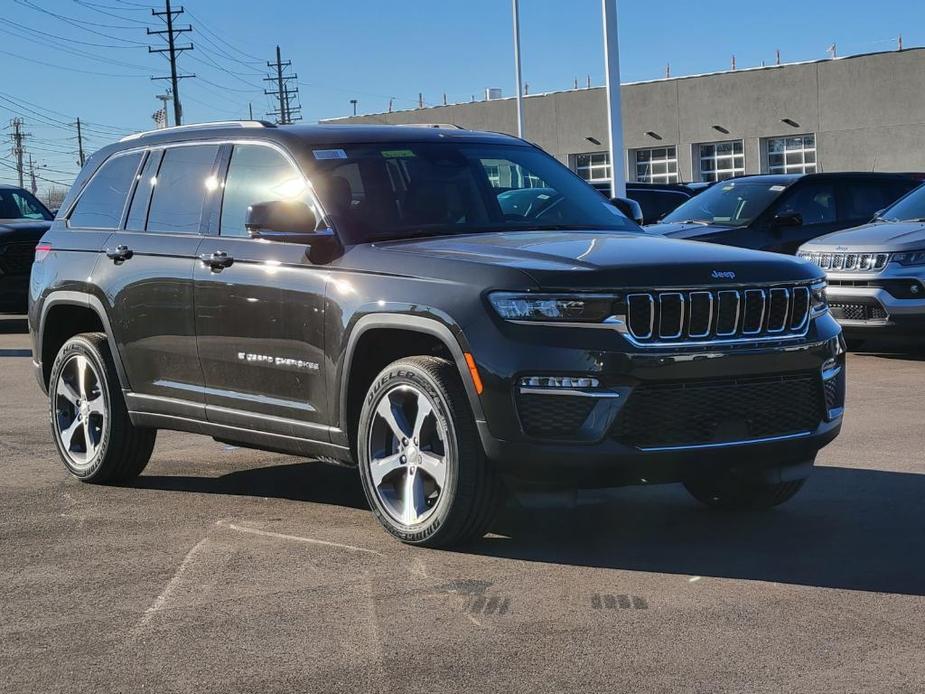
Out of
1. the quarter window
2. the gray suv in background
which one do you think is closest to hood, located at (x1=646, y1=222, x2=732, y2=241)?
the gray suv in background

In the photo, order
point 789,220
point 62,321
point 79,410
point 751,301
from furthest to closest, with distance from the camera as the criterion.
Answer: point 789,220 < point 62,321 < point 79,410 < point 751,301

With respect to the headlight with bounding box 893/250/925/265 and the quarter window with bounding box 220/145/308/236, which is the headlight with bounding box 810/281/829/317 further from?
the headlight with bounding box 893/250/925/265

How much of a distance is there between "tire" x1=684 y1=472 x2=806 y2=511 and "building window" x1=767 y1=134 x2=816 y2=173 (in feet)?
161

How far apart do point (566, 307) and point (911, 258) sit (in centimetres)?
848

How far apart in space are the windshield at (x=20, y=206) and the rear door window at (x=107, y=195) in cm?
1330

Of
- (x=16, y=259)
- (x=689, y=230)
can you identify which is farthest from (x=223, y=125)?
(x=16, y=259)

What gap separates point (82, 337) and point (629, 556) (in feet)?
11.8

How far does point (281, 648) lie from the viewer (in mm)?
4773

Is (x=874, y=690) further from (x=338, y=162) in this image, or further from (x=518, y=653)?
(x=338, y=162)

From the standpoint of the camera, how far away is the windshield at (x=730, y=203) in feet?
53.6

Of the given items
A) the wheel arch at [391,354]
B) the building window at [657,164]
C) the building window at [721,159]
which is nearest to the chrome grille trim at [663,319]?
the wheel arch at [391,354]

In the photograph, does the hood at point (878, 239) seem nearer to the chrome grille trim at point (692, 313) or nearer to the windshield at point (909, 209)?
the windshield at point (909, 209)

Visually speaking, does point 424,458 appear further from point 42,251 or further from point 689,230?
point 689,230

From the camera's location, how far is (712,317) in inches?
228
